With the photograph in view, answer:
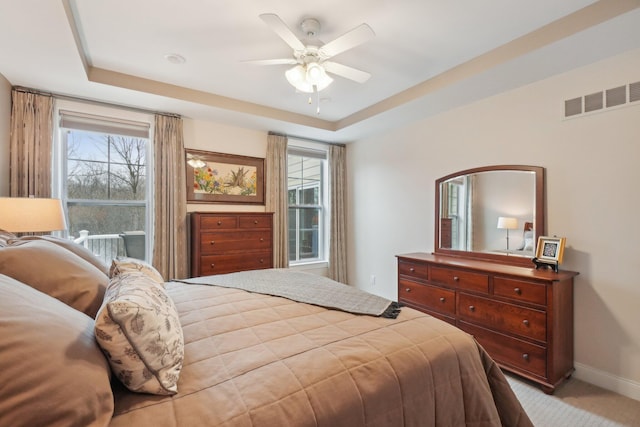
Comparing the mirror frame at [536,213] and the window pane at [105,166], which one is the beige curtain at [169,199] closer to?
the window pane at [105,166]

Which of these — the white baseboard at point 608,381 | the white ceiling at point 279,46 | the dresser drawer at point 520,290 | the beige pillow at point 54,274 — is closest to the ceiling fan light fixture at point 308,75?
the white ceiling at point 279,46

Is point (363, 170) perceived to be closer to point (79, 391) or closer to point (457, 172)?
point (457, 172)

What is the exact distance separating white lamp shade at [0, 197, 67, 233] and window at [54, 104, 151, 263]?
912 mm

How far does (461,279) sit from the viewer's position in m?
2.66

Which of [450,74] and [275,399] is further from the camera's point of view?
[450,74]

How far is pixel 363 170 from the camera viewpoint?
4.56m

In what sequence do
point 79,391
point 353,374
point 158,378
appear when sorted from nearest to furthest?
point 79,391 < point 158,378 < point 353,374

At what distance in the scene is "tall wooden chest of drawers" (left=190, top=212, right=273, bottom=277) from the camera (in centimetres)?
329

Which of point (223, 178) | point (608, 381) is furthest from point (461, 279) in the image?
point (223, 178)

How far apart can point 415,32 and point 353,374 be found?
230 centimetres

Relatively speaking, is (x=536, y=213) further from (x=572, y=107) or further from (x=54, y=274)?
(x=54, y=274)

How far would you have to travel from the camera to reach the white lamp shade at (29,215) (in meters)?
2.05

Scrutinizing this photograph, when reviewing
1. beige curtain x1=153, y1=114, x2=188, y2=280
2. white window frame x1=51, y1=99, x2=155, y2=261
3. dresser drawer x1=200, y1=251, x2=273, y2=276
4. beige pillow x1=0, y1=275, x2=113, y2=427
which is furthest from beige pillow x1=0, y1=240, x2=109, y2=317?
white window frame x1=51, y1=99, x2=155, y2=261

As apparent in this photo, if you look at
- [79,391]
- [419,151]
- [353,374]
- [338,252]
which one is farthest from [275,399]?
[338,252]
